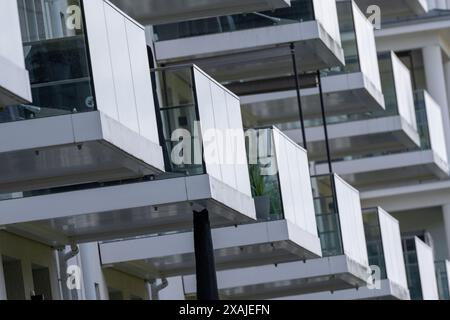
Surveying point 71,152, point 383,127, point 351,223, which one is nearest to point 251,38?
point 351,223

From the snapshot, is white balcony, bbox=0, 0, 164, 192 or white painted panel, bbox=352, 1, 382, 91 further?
white painted panel, bbox=352, 1, 382, 91

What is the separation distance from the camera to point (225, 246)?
85.3 feet

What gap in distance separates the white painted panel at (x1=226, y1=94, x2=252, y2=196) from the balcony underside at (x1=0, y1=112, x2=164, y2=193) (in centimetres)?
304

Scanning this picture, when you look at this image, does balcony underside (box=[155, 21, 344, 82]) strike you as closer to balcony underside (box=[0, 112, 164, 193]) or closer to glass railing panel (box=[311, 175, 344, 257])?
glass railing panel (box=[311, 175, 344, 257])

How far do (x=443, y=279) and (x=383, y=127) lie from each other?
3.36m

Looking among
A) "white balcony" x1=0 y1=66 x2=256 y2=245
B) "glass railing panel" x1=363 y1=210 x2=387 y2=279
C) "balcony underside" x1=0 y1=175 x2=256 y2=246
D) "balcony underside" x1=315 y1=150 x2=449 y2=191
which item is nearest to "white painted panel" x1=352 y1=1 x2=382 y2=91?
"glass railing panel" x1=363 y1=210 x2=387 y2=279

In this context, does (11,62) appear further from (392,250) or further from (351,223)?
(392,250)

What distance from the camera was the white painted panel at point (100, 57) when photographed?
60.4 ft

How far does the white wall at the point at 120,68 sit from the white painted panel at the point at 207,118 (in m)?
1.27

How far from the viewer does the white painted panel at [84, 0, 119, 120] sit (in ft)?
60.4

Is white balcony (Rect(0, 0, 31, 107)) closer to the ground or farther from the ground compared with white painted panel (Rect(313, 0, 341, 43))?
closer to the ground

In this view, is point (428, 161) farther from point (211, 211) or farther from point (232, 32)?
point (211, 211)

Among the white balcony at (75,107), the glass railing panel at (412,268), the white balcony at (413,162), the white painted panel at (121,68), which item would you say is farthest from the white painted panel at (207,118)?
the white balcony at (413,162)

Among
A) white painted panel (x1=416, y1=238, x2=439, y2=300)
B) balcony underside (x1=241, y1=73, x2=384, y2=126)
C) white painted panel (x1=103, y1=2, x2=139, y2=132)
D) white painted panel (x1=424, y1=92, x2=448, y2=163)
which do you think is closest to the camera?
white painted panel (x1=103, y1=2, x2=139, y2=132)
